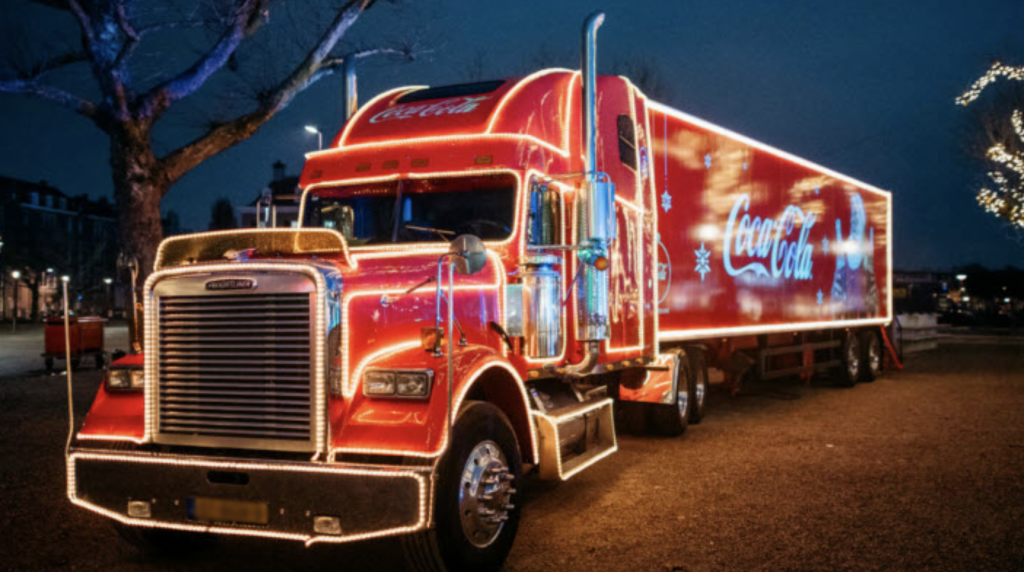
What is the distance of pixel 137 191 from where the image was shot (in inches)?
551

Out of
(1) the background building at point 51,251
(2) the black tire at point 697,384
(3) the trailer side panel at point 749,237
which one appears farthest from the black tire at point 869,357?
(1) the background building at point 51,251

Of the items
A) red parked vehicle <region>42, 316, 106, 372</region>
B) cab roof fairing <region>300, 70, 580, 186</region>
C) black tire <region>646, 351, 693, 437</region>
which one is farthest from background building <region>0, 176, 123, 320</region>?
cab roof fairing <region>300, 70, 580, 186</region>

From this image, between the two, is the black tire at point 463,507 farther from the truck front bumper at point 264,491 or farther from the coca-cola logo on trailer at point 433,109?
the coca-cola logo on trailer at point 433,109

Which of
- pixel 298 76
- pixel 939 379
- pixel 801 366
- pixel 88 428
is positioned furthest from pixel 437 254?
pixel 939 379

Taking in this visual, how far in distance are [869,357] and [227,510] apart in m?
14.8

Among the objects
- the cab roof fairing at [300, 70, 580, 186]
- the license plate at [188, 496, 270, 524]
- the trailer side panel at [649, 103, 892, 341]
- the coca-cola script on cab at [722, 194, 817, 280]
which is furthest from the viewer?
the coca-cola script on cab at [722, 194, 817, 280]

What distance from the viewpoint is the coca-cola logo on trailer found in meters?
6.69

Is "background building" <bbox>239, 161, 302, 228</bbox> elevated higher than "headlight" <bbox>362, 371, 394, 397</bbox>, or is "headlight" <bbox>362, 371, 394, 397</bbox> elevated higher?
"background building" <bbox>239, 161, 302, 228</bbox>

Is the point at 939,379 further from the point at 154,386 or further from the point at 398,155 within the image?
the point at 154,386

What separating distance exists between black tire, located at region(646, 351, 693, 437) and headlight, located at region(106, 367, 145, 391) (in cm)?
609

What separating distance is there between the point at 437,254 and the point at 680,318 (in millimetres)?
4688

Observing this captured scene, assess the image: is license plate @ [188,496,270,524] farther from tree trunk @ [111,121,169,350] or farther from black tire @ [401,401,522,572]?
tree trunk @ [111,121,169,350]

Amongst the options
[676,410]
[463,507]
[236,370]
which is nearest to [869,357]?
[676,410]

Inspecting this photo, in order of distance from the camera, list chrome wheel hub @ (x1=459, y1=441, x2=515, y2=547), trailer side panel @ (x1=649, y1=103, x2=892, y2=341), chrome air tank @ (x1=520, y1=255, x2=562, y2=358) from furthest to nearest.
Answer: trailer side panel @ (x1=649, y1=103, x2=892, y2=341) < chrome air tank @ (x1=520, y1=255, x2=562, y2=358) < chrome wheel hub @ (x1=459, y1=441, x2=515, y2=547)
